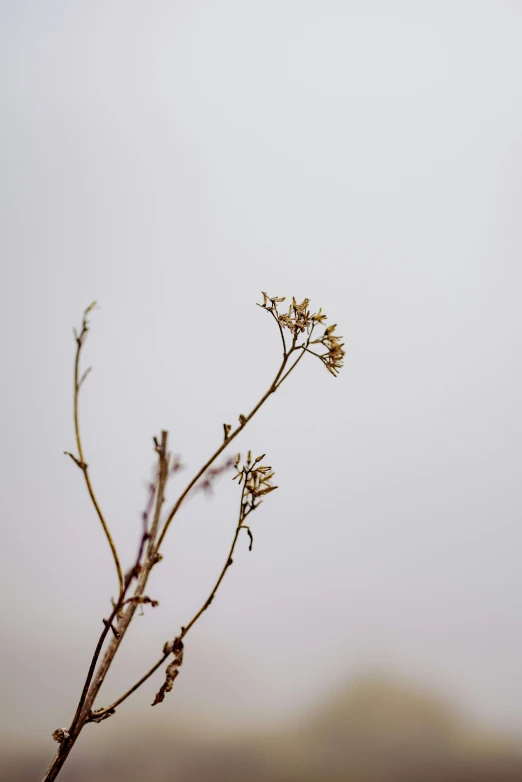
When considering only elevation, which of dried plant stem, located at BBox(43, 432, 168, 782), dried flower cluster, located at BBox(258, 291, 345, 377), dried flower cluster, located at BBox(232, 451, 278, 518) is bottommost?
dried plant stem, located at BBox(43, 432, 168, 782)

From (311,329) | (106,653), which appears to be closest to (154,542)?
(106,653)

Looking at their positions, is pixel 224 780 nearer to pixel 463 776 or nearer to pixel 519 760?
pixel 463 776

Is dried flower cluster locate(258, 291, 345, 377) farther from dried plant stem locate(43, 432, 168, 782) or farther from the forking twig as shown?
dried plant stem locate(43, 432, 168, 782)

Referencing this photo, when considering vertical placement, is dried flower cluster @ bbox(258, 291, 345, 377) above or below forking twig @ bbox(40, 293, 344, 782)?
above

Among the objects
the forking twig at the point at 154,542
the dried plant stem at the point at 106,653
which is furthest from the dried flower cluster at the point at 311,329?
the dried plant stem at the point at 106,653

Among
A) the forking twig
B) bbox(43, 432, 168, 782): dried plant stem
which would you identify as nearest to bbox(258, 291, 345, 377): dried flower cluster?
the forking twig

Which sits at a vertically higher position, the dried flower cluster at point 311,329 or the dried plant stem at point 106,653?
the dried flower cluster at point 311,329

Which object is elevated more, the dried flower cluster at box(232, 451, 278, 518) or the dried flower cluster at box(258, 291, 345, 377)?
the dried flower cluster at box(258, 291, 345, 377)

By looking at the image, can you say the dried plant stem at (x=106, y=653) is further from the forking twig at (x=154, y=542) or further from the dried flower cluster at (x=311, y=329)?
the dried flower cluster at (x=311, y=329)

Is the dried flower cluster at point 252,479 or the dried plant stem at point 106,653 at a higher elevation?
the dried flower cluster at point 252,479

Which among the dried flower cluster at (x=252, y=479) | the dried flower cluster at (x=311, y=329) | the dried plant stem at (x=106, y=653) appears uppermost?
the dried flower cluster at (x=311, y=329)

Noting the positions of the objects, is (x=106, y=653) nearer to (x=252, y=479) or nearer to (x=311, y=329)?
(x=252, y=479)

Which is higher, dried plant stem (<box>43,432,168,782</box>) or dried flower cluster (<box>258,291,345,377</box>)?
dried flower cluster (<box>258,291,345,377</box>)

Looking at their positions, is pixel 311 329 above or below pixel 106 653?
above
